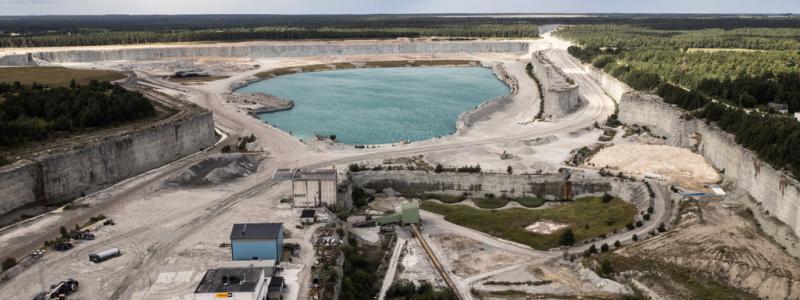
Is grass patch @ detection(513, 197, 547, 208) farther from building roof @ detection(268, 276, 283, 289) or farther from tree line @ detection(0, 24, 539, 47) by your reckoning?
tree line @ detection(0, 24, 539, 47)

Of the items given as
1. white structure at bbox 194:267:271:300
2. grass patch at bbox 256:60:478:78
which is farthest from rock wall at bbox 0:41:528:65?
white structure at bbox 194:267:271:300

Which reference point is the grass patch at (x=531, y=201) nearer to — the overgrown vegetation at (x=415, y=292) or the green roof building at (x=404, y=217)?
the green roof building at (x=404, y=217)

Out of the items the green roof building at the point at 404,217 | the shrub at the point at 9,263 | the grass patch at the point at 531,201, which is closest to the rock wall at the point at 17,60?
the shrub at the point at 9,263

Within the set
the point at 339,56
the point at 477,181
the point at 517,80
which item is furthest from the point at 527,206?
the point at 339,56

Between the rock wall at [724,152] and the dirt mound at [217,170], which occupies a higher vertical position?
the rock wall at [724,152]

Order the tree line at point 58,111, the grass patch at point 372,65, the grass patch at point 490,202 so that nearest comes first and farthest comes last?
1. the grass patch at point 490,202
2. the tree line at point 58,111
3. the grass patch at point 372,65

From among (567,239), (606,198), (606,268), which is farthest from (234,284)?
(606,198)
